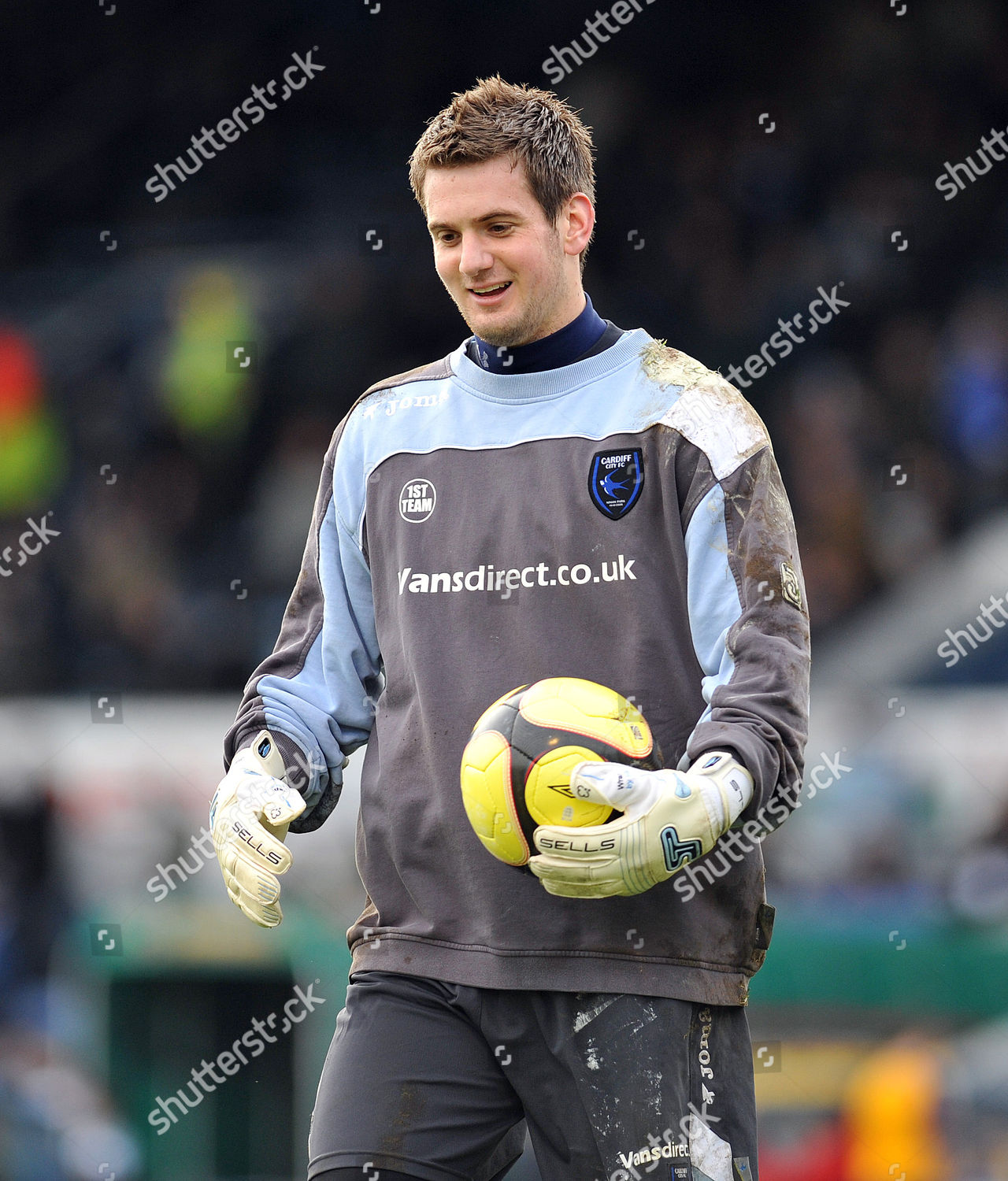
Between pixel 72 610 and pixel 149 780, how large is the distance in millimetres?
2620

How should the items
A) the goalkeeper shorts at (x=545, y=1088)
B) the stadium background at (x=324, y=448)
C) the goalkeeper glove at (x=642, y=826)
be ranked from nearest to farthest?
the goalkeeper glove at (x=642, y=826) → the goalkeeper shorts at (x=545, y=1088) → the stadium background at (x=324, y=448)

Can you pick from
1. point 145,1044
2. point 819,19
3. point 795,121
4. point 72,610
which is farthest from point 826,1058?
point 819,19

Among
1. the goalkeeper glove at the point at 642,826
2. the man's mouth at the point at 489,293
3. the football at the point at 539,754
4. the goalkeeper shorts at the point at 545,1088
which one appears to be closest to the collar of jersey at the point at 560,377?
the man's mouth at the point at 489,293

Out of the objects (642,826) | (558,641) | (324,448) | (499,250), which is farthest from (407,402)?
(324,448)

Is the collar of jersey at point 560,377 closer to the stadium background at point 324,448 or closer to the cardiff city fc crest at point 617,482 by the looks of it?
the cardiff city fc crest at point 617,482

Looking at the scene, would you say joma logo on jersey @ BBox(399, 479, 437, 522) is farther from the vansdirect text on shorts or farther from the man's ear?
the man's ear

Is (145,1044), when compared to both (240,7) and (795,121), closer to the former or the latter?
(795,121)

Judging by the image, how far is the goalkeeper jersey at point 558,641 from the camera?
2.63m

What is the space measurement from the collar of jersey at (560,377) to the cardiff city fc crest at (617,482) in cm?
19

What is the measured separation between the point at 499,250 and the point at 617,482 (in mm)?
448

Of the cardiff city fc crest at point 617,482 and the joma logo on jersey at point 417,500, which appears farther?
the joma logo on jersey at point 417,500

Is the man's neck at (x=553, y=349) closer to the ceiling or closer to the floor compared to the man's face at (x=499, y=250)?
closer to the floor

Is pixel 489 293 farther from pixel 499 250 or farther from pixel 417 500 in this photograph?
pixel 417 500

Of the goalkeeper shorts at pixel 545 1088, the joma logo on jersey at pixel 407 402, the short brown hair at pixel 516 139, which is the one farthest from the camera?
the joma logo on jersey at pixel 407 402
